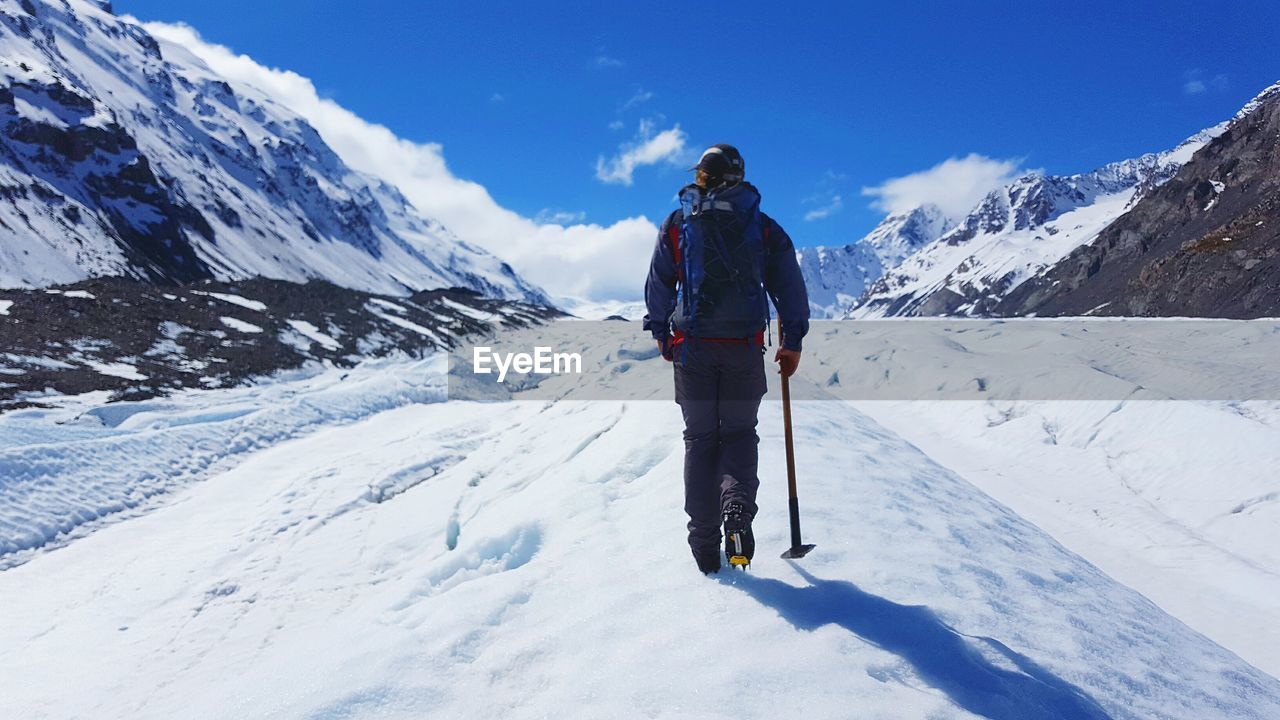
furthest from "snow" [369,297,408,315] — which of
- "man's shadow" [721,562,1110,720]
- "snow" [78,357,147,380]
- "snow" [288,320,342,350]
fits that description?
"man's shadow" [721,562,1110,720]

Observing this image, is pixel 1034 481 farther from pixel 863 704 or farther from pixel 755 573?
pixel 863 704

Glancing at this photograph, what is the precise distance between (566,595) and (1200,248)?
11823 cm

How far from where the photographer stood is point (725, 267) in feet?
13.5

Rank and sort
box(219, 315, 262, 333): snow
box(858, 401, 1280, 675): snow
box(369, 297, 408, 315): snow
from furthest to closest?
box(369, 297, 408, 315): snow
box(219, 315, 262, 333): snow
box(858, 401, 1280, 675): snow

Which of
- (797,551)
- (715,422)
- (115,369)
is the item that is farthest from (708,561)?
(115,369)

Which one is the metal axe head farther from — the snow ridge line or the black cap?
the snow ridge line

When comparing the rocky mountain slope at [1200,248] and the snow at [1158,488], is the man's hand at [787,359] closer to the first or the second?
the snow at [1158,488]

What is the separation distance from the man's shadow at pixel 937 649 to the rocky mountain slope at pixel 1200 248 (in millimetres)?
87046

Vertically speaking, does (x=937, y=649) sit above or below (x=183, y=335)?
below

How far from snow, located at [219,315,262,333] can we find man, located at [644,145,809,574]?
28.1 meters

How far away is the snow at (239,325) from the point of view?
27375mm

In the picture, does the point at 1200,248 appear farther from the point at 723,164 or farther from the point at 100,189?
the point at 100,189

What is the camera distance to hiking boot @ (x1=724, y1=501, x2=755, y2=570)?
3.94 metres

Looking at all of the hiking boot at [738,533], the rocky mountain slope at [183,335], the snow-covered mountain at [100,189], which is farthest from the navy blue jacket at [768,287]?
the snow-covered mountain at [100,189]
